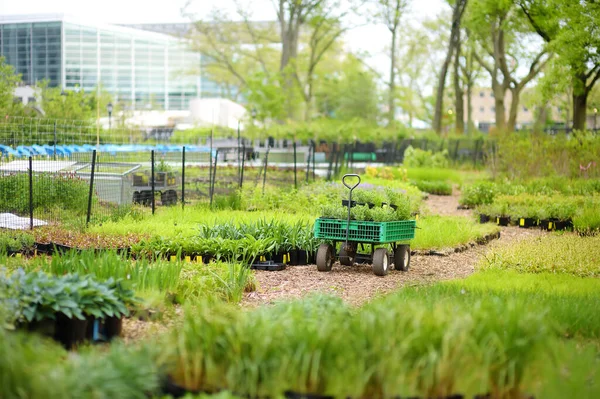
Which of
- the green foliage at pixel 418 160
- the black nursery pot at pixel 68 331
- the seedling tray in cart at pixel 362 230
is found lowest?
the black nursery pot at pixel 68 331

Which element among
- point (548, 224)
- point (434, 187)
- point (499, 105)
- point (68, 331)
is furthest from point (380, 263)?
point (499, 105)

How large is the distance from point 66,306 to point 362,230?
17.0ft

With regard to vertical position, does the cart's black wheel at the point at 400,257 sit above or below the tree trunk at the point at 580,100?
below

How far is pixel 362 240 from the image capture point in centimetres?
1028

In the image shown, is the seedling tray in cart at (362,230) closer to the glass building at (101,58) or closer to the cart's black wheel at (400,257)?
the cart's black wheel at (400,257)

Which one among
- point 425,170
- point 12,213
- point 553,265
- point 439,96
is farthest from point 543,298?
point 439,96

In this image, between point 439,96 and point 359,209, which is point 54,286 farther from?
point 439,96

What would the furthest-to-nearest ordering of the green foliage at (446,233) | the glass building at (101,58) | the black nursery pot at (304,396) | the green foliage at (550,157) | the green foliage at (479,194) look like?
the glass building at (101,58) → the green foliage at (550,157) → the green foliage at (479,194) → the green foliage at (446,233) → the black nursery pot at (304,396)

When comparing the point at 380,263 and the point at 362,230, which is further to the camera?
the point at 362,230

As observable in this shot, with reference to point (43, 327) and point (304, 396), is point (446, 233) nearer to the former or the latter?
point (43, 327)

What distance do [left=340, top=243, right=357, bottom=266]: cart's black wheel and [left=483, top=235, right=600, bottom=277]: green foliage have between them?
174 centimetres

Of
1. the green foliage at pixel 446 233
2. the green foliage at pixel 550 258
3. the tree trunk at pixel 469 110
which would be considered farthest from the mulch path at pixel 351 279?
the tree trunk at pixel 469 110

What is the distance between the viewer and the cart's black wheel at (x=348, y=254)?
34.8 feet

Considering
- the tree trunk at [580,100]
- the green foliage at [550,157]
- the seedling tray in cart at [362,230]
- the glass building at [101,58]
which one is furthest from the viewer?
the glass building at [101,58]
